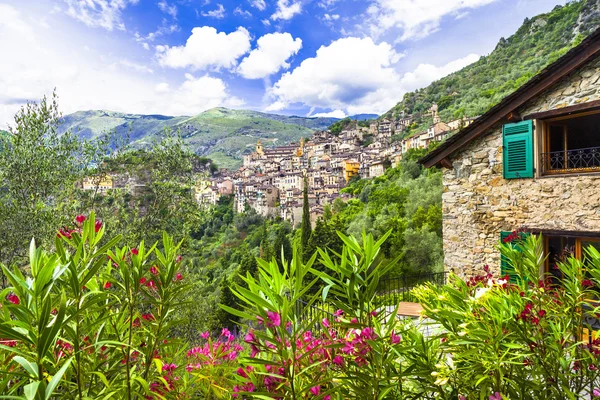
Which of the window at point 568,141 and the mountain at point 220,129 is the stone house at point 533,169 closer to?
the window at point 568,141

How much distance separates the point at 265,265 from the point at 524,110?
7154 millimetres

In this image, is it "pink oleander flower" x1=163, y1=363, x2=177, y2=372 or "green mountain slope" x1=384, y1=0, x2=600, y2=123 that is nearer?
"pink oleander flower" x1=163, y1=363, x2=177, y2=372

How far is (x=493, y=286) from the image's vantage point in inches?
91.4

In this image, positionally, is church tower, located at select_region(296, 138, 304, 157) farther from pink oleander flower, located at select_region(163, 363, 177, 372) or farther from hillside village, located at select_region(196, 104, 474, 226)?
pink oleander flower, located at select_region(163, 363, 177, 372)

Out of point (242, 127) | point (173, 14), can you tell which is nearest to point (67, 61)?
point (173, 14)

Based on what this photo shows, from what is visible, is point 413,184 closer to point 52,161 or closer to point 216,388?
point 52,161

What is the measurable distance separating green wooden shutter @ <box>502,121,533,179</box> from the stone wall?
0.16m

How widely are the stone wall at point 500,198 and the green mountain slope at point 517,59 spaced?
26597 mm

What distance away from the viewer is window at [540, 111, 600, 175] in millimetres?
5758

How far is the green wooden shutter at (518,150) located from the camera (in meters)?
6.01

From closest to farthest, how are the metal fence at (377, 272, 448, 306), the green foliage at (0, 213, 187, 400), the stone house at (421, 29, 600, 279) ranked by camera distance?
the green foliage at (0, 213, 187, 400) → the metal fence at (377, 272, 448, 306) → the stone house at (421, 29, 600, 279)

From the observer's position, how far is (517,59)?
41188 mm

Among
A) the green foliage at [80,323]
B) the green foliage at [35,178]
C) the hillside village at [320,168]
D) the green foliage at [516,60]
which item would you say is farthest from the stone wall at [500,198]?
the hillside village at [320,168]

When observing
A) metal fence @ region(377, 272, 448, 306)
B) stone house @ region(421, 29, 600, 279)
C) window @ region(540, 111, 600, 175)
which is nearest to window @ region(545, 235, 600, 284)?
stone house @ region(421, 29, 600, 279)
